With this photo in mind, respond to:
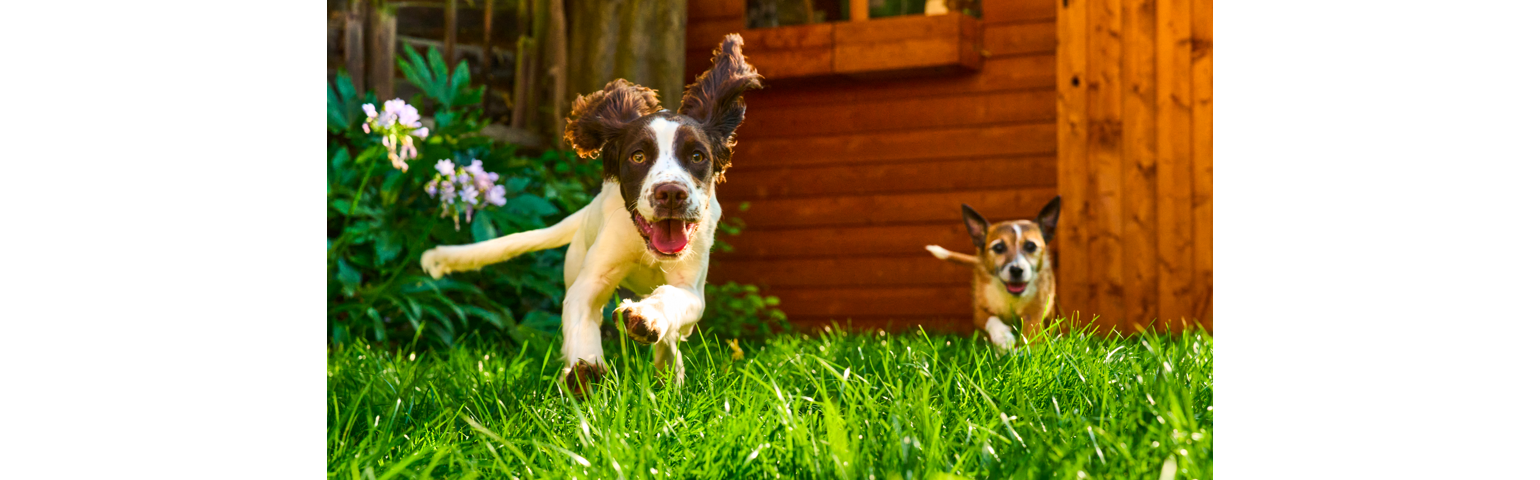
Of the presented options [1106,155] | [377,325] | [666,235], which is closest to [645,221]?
[666,235]

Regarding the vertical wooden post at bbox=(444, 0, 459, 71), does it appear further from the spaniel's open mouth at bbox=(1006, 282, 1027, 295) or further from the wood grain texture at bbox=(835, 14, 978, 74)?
the spaniel's open mouth at bbox=(1006, 282, 1027, 295)

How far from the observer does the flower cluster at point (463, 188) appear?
4602 mm

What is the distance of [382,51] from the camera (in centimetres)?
596

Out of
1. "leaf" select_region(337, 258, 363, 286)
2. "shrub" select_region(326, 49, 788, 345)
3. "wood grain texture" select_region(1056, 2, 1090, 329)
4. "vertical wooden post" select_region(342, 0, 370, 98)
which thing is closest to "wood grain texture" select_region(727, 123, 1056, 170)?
"wood grain texture" select_region(1056, 2, 1090, 329)

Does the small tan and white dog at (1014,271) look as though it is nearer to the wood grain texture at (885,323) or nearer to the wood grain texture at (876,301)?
the wood grain texture at (885,323)

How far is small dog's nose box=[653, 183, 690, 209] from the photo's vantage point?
2766 millimetres

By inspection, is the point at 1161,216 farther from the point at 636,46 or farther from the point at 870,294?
the point at 636,46

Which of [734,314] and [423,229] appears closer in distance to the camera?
[423,229]

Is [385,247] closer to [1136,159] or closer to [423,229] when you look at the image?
[423,229]

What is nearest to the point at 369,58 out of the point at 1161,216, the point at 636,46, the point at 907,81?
the point at 636,46

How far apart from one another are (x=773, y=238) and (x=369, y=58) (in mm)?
2393

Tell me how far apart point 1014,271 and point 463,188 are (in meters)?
2.19

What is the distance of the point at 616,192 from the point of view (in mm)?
3188

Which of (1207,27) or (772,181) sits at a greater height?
(1207,27)
